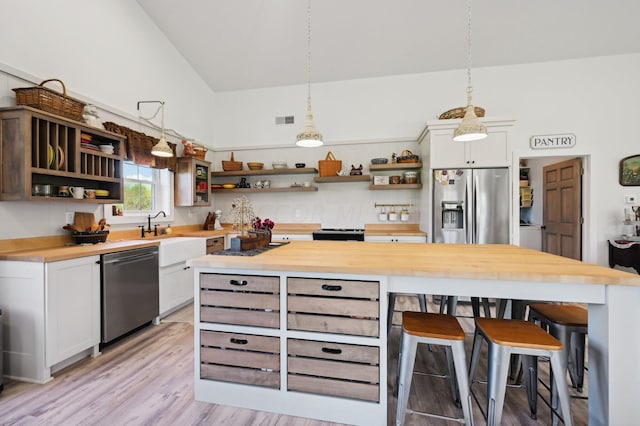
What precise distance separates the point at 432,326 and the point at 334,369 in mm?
601

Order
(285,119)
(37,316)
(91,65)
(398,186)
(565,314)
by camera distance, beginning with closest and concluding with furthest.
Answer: (565,314) < (37,316) < (91,65) < (398,186) < (285,119)

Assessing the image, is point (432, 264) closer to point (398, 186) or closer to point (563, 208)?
point (398, 186)

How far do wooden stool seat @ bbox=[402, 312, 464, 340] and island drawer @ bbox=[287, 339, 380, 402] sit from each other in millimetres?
234

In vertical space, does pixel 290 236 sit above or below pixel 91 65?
below

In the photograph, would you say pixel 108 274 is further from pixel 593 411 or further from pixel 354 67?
pixel 354 67

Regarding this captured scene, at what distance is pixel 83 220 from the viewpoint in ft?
9.60

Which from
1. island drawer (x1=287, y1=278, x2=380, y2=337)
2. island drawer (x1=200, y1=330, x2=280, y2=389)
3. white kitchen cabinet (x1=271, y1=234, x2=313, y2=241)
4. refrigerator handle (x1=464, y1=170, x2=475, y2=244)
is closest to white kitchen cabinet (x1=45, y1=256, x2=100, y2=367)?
island drawer (x1=200, y1=330, x2=280, y2=389)

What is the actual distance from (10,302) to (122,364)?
3.00 ft

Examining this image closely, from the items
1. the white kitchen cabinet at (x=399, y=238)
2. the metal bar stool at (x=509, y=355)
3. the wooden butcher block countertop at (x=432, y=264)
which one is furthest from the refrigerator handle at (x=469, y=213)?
the metal bar stool at (x=509, y=355)

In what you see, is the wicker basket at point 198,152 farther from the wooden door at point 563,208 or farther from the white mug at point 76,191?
the wooden door at point 563,208

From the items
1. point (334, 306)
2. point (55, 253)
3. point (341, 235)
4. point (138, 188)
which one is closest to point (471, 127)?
point (334, 306)

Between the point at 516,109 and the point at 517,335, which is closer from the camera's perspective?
the point at 517,335

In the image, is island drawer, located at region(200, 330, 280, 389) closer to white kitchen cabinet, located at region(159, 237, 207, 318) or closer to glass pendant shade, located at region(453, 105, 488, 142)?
white kitchen cabinet, located at region(159, 237, 207, 318)

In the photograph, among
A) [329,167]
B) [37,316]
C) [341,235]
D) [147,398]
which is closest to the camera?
[147,398]
